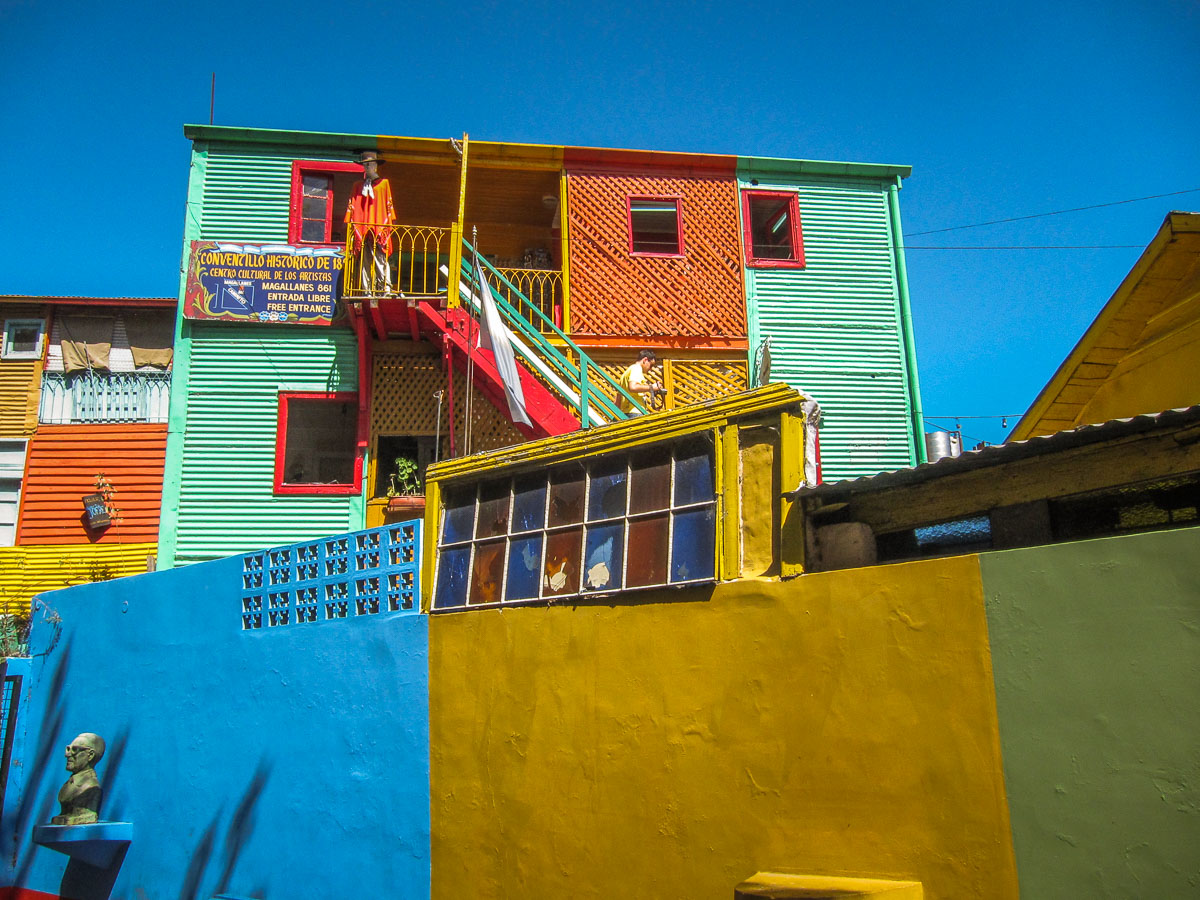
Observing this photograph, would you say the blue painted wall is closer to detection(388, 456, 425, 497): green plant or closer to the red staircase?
detection(388, 456, 425, 497): green plant

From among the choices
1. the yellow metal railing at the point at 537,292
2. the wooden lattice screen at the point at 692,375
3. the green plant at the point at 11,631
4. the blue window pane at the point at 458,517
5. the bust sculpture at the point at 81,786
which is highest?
the yellow metal railing at the point at 537,292

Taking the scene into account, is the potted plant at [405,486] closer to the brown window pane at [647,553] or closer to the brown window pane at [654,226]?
the brown window pane at [654,226]

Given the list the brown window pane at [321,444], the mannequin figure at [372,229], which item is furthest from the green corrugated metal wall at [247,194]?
the brown window pane at [321,444]

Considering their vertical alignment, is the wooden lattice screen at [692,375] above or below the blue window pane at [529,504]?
above

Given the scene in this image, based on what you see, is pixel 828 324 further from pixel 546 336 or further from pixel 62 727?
pixel 62 727

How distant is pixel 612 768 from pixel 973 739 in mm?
2470

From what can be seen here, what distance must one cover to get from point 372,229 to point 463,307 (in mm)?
1528

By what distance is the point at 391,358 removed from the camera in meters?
12.5

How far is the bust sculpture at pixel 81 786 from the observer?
8.95 m

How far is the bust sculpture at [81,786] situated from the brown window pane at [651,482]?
20.9ft

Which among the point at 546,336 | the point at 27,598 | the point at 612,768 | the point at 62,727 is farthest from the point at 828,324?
the point at 27,598

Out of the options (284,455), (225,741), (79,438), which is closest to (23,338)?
(79,438)

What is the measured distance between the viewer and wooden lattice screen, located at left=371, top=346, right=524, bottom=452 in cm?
1218

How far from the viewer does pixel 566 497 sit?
7.24m
